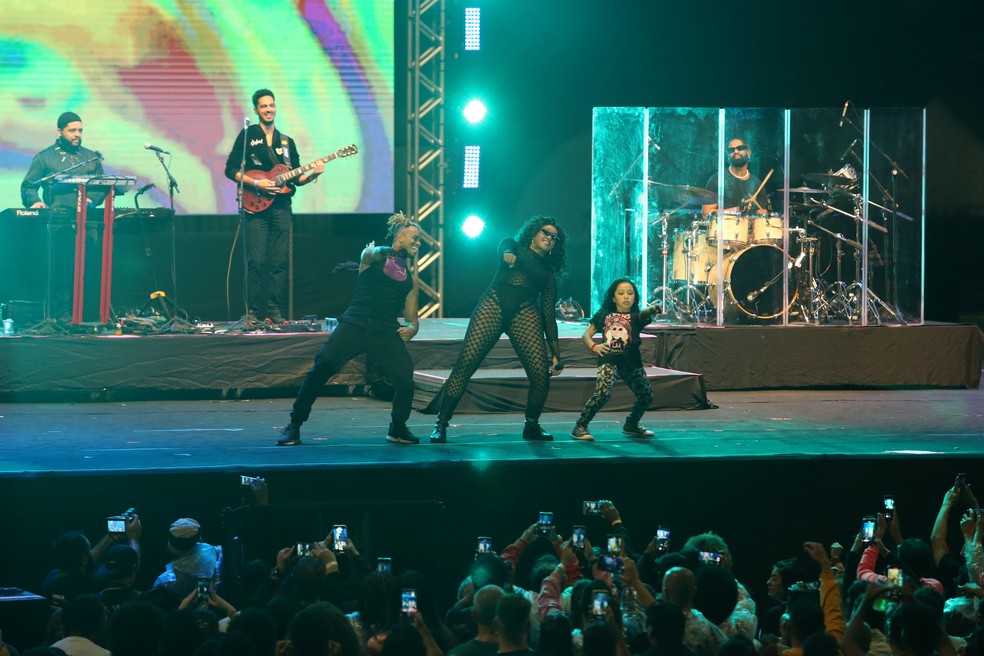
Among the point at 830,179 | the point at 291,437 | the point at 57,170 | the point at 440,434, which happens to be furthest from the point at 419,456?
the point at 830,179

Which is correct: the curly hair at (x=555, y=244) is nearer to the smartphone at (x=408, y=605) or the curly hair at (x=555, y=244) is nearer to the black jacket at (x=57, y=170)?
the black jacket at (x=57, y=170)

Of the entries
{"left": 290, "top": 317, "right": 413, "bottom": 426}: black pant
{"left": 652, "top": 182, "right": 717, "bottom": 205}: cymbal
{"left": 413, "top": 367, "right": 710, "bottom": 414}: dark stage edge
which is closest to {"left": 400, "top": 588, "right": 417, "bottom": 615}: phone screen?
{"left": 290, "top": 317, "right": 413, "bottom": 426}: black pant

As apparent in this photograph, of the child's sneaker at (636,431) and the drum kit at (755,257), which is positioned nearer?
the child's sneaker at (636,431)

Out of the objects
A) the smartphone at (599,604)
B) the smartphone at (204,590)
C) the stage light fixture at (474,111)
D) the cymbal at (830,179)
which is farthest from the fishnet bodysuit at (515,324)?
the stage light fixture at (474,111)

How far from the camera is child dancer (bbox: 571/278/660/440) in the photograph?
8641 millimetres

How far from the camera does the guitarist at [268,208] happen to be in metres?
11.4

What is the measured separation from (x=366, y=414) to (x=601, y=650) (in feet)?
20.8

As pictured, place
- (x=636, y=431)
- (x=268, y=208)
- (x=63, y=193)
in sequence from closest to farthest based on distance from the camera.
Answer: (x=636, y=431) < (x=63, y=193) < (x=268, y=208)

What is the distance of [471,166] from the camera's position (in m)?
14.1

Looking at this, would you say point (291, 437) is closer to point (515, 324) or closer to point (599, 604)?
point (515, 324)

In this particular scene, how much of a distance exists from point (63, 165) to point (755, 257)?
21.9 feet

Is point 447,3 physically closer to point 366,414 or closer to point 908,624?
point 366,414

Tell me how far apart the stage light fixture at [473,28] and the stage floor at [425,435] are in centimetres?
475

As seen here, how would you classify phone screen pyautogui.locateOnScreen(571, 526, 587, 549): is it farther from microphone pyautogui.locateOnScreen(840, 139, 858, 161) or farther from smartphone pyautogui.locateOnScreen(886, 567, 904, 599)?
microphone pyautogui.locateOnScreen(840, 139, 858, 161)
